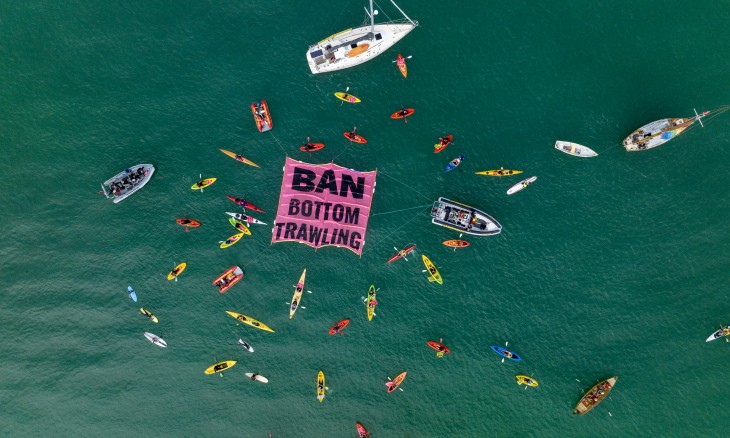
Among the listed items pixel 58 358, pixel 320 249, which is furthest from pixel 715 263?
pixel 58 358

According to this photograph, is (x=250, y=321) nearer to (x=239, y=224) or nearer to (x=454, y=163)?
A: (x=239, y=224)

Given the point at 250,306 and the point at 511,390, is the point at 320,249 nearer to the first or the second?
the point at 250,306

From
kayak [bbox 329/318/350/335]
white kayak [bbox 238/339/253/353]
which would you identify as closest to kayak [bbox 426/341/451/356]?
kayak [bbox 329/318/350/335]

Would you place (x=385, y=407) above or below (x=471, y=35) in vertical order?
below

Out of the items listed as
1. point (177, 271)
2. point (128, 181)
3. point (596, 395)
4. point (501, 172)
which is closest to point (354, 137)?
point (501, 172)

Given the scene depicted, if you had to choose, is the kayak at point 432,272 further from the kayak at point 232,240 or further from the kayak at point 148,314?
the kayak at point 148,314

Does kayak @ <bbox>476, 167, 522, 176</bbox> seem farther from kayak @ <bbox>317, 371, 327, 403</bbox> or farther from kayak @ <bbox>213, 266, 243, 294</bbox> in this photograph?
kayak @ <bbox>213, 266, 243, 294</bbox>
